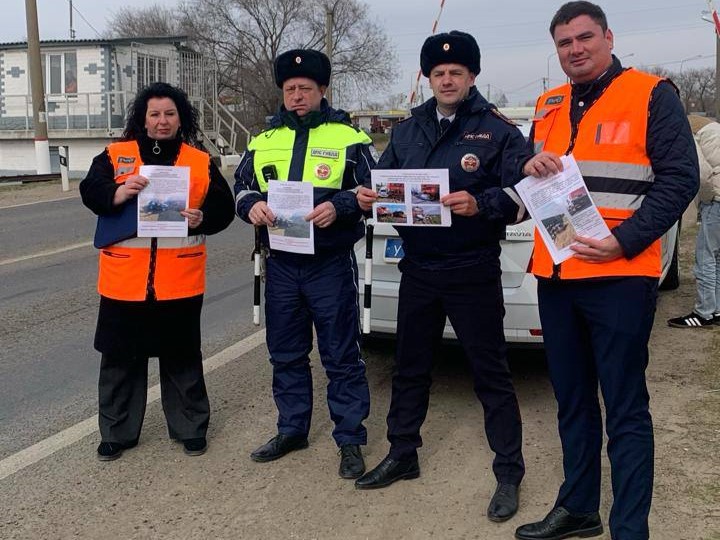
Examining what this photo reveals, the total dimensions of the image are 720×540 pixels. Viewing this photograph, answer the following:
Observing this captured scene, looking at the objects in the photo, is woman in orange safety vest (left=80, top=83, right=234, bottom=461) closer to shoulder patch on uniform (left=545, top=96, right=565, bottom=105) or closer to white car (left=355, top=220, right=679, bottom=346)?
white car (left=355, top=220, right=679, bottom=346)

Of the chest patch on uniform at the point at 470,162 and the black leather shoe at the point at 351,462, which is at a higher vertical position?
the chest patch on uniform at the point at 470,162

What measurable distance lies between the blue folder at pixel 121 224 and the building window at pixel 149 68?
27.2 metres

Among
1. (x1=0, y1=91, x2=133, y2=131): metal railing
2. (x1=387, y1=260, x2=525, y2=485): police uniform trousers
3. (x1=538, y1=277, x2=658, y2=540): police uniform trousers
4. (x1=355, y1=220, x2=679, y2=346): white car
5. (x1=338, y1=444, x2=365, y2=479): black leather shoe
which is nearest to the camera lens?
(x1=538, y1=277, x2=658, y2=540): police uniform trousers

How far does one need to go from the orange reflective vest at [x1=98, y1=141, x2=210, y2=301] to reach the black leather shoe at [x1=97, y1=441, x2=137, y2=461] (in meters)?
0.78

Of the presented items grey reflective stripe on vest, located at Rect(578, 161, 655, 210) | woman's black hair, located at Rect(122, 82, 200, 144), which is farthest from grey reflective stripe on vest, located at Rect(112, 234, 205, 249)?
grey reflective stripe on vest, located at Rect(578, 161, 655, 210)

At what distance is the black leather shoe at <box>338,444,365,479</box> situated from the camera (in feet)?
12.6

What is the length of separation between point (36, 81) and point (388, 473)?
844 inches

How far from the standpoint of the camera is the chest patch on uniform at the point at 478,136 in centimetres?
349

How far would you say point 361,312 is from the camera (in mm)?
4816

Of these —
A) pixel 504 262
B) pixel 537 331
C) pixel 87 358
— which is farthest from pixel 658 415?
pixel 87 358

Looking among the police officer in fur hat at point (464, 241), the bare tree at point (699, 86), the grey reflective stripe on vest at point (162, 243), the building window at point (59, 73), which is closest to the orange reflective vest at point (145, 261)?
the grey reflective stripe on vest at point (162, 243)

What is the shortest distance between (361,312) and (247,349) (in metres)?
1.58

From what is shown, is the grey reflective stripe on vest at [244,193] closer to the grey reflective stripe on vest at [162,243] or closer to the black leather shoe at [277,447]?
the grey reflective stripe on vest at [162,243]

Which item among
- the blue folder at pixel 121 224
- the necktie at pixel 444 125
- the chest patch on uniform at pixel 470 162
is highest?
the necktie at pixel 444 125
